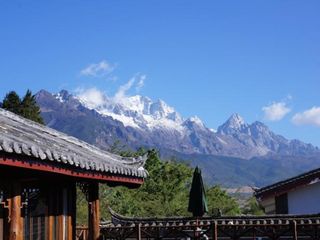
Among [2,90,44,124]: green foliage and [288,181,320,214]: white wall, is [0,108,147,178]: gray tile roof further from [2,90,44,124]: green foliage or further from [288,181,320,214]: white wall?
[2,90,44,124]: green foliage

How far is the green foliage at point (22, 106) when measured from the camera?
29.9 m

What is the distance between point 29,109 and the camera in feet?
99.1

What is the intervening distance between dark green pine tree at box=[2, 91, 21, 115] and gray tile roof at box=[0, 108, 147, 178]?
780 inches

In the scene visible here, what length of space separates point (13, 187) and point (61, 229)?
7.68 feet

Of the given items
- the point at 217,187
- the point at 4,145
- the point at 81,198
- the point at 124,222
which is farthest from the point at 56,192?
the point at 217,187

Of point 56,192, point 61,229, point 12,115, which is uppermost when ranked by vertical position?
point 12,115

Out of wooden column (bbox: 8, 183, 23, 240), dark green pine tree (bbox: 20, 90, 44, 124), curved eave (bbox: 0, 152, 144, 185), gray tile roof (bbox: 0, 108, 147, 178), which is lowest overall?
wooden column (bbox: 8, 183, 23, 240)

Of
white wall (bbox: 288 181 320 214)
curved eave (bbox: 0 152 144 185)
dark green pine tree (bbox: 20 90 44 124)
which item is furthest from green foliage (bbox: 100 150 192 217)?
curved eave (bbox: 0 152 144 185)

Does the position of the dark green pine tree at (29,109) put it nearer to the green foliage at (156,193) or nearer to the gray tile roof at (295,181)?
the green foliage at (156,193)

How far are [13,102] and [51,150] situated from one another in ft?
79.4

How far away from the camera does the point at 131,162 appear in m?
11.2

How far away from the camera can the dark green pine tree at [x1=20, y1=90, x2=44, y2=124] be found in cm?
2980

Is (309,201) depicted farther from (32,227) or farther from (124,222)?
(32,227)

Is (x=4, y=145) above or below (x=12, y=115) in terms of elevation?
below
